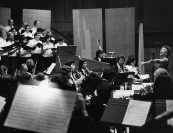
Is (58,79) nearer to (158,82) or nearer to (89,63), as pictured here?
(158,82)

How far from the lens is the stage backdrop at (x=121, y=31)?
14078mm

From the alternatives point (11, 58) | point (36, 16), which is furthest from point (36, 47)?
point (36, 16)

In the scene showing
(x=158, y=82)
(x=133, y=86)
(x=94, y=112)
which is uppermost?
(x=158, y=82)

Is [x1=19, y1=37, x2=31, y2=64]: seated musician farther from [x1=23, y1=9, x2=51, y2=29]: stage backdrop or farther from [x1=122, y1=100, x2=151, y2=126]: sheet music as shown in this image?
[x1=122, y1=100, x2=151, y2=126]: sheet music

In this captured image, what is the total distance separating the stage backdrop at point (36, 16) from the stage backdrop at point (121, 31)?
2.05 meters

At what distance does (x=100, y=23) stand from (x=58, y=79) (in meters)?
10.2

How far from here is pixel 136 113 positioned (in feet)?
13.2

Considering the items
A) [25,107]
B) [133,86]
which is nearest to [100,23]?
[133,86]

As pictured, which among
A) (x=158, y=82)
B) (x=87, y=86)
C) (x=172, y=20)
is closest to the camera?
(x=158, y=82)

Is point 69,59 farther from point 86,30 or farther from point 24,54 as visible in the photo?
point 86,30

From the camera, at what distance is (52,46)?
40.3 feet

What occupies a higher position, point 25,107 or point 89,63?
point 25,107

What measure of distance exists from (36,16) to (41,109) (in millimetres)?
10963

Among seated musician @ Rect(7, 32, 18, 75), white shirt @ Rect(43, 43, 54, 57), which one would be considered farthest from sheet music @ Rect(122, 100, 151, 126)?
white shirt @ Rect(43, 43, 54, 57)
